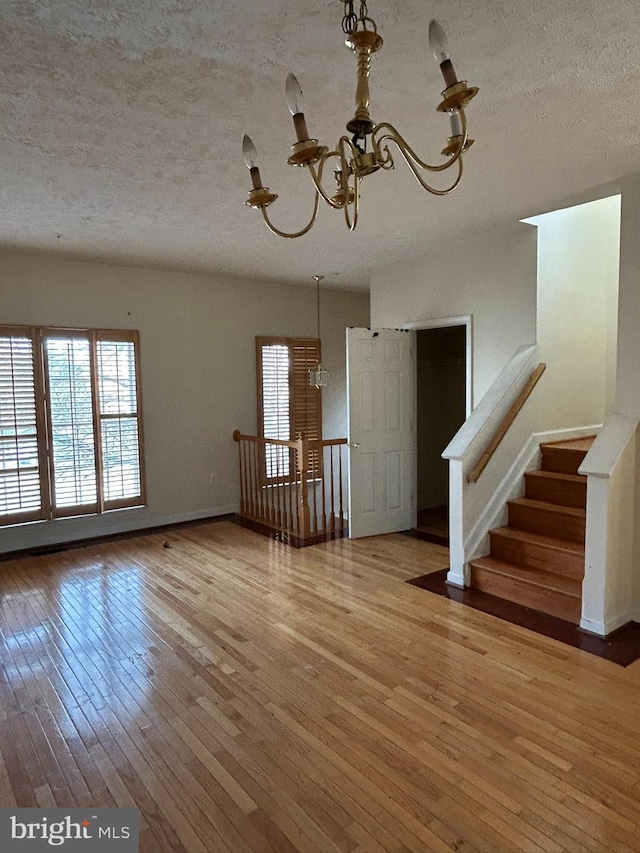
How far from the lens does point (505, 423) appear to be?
421 cm

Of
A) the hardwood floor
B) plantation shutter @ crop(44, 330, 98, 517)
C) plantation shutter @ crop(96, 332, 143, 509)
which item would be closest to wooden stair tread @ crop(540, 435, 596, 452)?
the hardwood floor

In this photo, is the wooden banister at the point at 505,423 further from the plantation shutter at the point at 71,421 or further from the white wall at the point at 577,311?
the plantation shutter at the point at 71,421

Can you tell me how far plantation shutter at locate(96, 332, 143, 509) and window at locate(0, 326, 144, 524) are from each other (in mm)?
10

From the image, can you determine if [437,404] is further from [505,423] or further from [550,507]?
[550,507]

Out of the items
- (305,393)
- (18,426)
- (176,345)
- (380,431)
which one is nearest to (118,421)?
(18,426)

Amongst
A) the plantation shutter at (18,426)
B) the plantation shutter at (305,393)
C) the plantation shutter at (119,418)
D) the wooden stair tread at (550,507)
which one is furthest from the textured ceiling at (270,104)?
the plantation shutter at (305,393)

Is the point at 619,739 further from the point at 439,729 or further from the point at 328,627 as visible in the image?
the point at 328,627

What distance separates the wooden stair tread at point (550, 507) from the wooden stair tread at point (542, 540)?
198 millimetres

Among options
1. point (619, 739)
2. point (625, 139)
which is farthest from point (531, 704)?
point (625, 139)

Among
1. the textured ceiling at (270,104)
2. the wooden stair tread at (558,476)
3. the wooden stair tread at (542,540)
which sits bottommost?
the wooden stair tread at (542,540)

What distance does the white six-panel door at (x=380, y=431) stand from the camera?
5.23 metres

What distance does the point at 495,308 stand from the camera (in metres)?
4.67

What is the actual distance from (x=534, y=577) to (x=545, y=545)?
0.26 metres

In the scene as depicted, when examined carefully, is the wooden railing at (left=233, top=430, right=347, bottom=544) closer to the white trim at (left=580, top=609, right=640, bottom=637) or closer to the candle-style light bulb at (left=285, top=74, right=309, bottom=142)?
the white trim at (left=580, top=609, right=640, bottom=637)
